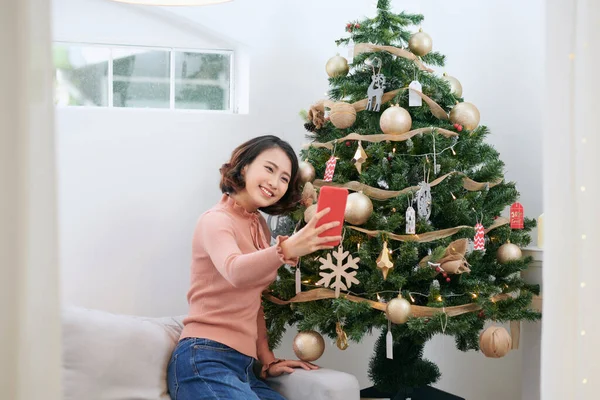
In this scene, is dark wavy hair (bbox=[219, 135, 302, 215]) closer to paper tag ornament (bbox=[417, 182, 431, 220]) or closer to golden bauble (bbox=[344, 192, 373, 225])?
golden bauble (bbox=[344, 192, 373, 225])

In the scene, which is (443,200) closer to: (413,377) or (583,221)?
(413,377)

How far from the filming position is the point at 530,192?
3084 mm

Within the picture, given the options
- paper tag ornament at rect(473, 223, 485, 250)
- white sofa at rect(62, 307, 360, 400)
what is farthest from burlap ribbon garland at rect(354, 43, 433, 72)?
white sofa at rect(62, 307, 360, 400)

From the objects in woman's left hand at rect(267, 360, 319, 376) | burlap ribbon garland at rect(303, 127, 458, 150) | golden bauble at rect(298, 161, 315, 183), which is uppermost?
burlap ribbon garland at rect(303, 127, 458, 150)

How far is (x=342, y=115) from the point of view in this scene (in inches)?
95.0

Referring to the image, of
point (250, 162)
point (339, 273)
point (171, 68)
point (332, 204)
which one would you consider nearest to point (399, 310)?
point (339, 273)

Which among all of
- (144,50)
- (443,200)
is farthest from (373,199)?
(144,50)

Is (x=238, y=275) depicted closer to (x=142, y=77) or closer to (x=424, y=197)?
(x=424, y=197)

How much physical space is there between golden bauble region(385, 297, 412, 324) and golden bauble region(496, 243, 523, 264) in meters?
0.42

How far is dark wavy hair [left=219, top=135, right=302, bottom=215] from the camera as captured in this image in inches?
95.5

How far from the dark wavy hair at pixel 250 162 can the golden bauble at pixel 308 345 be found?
404mm

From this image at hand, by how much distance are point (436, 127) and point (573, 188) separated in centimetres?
102

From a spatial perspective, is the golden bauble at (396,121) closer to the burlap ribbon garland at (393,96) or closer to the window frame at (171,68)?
the burlap ribbon garland at (393,96)

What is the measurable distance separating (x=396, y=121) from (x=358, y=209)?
292 millimetres
